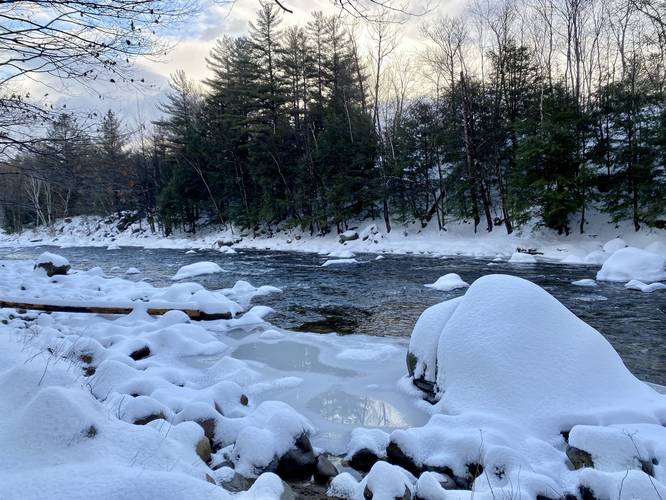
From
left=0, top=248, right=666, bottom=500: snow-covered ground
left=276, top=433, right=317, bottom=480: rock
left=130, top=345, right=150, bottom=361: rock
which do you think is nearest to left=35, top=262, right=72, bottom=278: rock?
left=0, top=248, right=666, bottom=500: snow-covered ground

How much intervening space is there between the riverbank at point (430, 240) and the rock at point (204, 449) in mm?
14296

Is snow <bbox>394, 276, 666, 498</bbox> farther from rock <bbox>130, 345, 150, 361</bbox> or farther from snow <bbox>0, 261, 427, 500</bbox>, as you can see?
rock <bbox>130, 345, 150, 361</bbox>

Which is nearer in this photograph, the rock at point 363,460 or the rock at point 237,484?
the rock at point 237,484

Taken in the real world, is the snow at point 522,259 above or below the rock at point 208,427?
above

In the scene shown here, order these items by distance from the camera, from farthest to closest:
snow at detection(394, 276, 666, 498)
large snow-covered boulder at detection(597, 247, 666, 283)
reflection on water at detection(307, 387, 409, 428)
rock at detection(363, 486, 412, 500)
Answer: large snow-covered boulder at detection(597, 247, 666, 283)
reflection on water at detection(307, 387, 409, 428)
snow at detection(394, 276, 666, 498)
rock at detection(363, 486, 412, 500)

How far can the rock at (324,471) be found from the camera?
9.96 feet

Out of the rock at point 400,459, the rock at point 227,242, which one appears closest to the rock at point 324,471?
the rock at point 400,459

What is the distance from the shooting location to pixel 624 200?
16.5 metres

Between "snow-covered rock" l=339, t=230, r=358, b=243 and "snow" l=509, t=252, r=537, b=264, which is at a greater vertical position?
"snow-covered rock" l=339, t=230, r=358, b=243

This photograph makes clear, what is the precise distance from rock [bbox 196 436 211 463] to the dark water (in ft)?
13.5

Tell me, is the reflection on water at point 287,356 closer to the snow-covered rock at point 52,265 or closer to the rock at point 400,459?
the rock at point 400,459

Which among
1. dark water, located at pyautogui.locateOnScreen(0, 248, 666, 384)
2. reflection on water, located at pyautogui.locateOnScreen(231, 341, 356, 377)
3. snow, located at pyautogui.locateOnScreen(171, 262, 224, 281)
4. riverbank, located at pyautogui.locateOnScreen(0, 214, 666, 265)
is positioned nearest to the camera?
reflection on water, located at pyautogui.locateOnScreen(231, 341, 356, 377)

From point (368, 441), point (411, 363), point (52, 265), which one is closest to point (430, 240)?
point (52, 265)

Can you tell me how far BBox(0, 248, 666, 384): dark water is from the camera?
6.36 m
